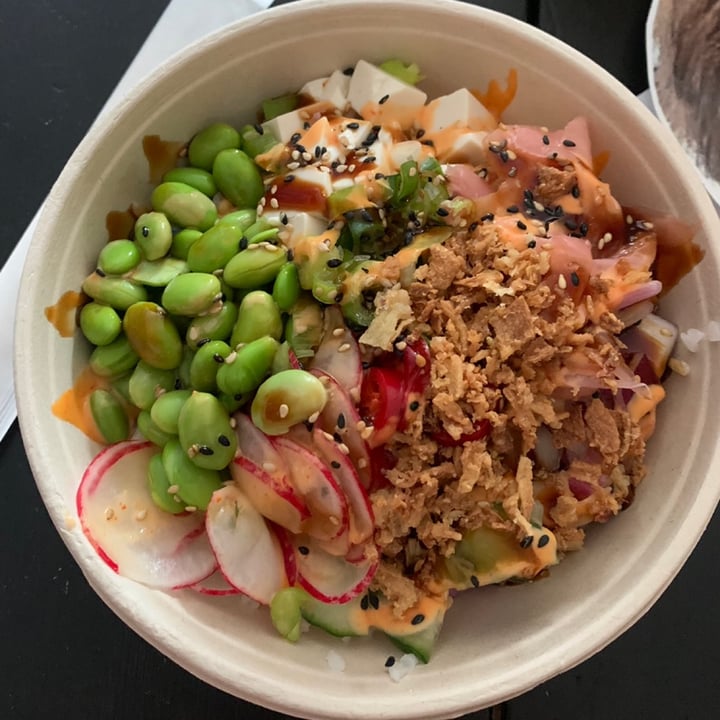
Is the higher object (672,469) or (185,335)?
(185,335)

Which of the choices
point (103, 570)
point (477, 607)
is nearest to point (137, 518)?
point (103, 570)

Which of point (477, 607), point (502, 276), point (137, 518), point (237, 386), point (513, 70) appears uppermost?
point (513, 70)

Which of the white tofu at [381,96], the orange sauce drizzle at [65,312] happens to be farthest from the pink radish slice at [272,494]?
the white tofu at [381,96]

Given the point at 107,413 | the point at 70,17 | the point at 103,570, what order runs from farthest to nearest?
1. the point at 70,17
2. the point at 107,413
3. the point at 103,570

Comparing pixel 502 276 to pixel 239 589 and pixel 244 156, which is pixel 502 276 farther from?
pixel 239 589

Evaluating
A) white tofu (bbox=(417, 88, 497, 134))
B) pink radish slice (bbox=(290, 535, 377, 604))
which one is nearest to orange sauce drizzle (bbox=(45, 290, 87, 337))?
pink radish slice (bbox=(290, 535, 377, 604))

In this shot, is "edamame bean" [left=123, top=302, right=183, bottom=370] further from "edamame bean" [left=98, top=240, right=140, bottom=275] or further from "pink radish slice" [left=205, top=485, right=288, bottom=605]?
"pink radish slice" [left=205, top=485, right=288, bottom=605]

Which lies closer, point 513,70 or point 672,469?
point 672,469
